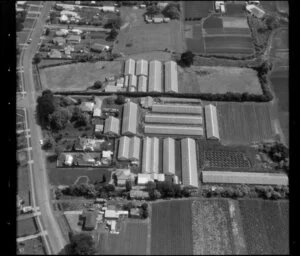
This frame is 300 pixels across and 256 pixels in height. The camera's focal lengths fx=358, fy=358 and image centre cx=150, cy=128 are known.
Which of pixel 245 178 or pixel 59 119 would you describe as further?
pixel 59 119

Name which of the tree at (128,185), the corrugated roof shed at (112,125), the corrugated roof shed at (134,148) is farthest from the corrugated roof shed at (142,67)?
the tree at (128,185)


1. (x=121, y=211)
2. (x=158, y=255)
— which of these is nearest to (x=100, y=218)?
(x=121, y=211)

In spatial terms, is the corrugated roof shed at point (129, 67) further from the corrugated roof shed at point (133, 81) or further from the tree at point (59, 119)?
the tree at point (59, 119)

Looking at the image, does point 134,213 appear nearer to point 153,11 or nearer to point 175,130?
point 175,130

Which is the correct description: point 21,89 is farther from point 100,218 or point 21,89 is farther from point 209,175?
point 209,175

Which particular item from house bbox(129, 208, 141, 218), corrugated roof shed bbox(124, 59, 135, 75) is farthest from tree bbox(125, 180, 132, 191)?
corrugated roof shed bbox(124, 59, 135, 75)

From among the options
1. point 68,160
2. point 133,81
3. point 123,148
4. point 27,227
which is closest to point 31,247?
point 27,227

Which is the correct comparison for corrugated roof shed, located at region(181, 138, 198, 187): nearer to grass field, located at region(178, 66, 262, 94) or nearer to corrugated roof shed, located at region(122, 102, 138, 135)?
corrugated roof shed, located at region(122, 102, 138, 135)
